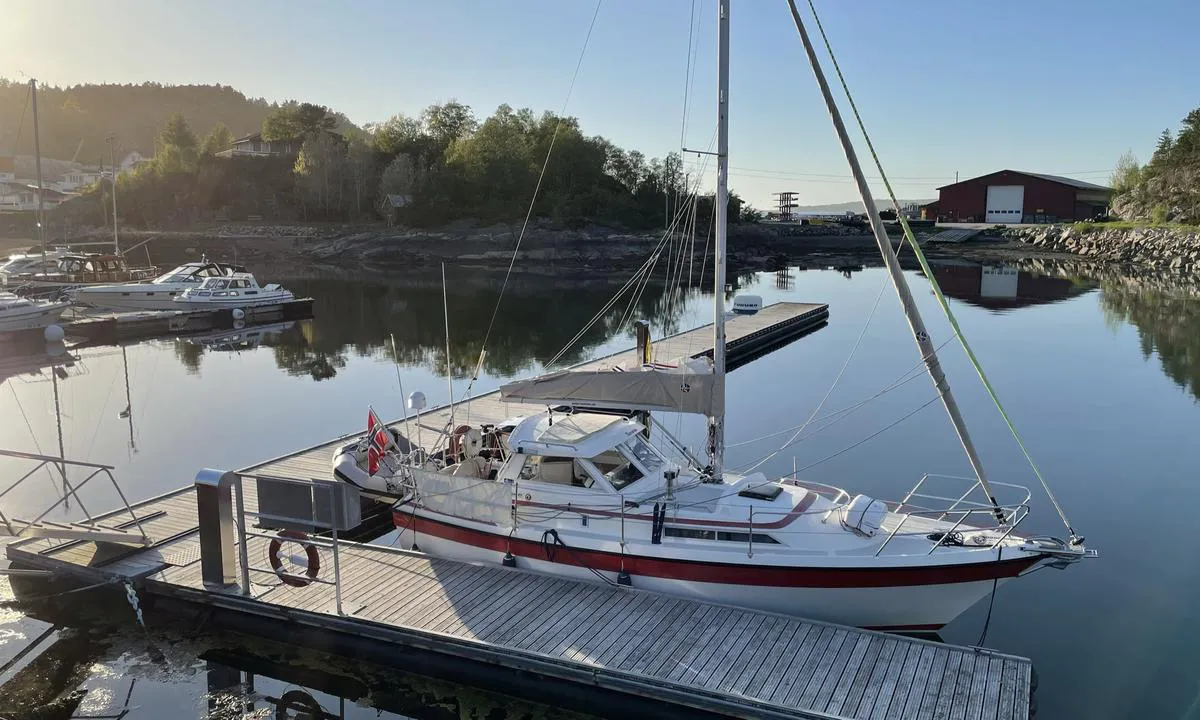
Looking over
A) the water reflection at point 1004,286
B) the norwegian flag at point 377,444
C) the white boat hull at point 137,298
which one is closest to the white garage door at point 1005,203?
the water reflection at point 1004,286

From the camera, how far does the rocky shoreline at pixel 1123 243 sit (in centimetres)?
6762

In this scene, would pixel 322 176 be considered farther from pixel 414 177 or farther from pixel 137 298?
pixel 137 298

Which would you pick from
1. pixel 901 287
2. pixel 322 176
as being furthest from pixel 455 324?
pixel 322 176

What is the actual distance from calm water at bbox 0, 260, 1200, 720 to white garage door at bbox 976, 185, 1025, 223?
53.2 m

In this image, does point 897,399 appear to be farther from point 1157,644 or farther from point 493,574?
point 493,574

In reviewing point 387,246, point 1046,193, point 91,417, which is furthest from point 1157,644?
point 1046,193

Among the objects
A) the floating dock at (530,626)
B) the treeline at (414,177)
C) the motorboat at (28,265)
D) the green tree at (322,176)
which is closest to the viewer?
the floating dock at (530,626)

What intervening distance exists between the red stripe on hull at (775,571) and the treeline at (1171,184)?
80285 millimetres

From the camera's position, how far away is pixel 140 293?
143ft

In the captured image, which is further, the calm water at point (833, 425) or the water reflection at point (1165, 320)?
the water reflection at point (1165, 320)

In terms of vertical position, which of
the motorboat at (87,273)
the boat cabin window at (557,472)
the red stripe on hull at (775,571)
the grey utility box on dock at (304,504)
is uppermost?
the motorboat at (87,273)

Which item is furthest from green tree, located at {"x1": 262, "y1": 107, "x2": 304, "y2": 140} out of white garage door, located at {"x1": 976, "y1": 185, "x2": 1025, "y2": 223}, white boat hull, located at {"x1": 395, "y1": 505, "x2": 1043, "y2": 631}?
white boat hull, located at {"x1": 395, "y1": 505, "x2": 1043, "y2": 631}

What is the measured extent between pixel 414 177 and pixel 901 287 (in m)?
88.0

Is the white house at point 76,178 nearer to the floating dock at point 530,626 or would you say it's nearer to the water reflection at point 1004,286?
the water reflection at point 1004,286
